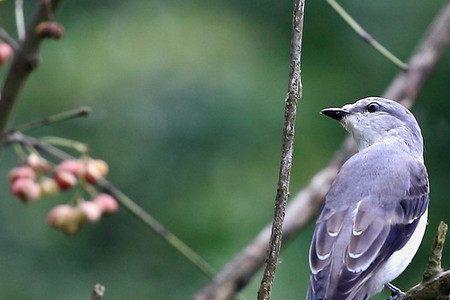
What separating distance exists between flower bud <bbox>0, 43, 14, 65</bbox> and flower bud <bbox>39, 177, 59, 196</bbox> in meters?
0.41

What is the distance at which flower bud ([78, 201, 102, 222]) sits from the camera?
398 cm

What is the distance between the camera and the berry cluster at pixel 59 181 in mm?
3793

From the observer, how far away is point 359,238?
434cm

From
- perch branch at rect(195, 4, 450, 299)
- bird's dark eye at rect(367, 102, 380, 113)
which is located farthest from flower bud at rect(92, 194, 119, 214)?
bird's dark eye at rect(367, 102, 380, 113)

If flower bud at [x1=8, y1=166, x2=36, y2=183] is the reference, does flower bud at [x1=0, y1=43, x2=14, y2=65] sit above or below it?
above

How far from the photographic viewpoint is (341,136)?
7.60 m

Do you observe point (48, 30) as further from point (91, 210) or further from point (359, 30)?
point (359, 30)

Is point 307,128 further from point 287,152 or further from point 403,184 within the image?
point 287,152

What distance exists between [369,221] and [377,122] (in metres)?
0.86

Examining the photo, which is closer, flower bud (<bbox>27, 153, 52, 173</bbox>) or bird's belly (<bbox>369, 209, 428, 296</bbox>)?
flower bud (<bbox>27, 153, 52, 173</bbox>)

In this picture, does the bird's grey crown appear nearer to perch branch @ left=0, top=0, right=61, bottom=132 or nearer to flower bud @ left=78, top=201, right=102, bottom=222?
flower bud @ left=78, top=201, right=102, bottom=222

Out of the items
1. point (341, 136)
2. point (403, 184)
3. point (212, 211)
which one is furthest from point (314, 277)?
point (341, 136)

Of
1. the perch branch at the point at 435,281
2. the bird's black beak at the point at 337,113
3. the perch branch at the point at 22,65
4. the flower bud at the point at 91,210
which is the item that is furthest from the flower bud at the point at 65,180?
the bird's black beak at the point at 337,113

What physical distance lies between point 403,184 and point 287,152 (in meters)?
1.67
